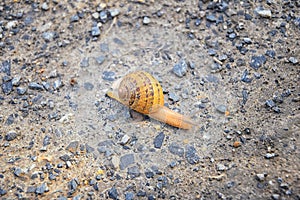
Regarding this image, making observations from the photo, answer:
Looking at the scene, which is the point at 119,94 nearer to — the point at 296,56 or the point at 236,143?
the point at 236,143

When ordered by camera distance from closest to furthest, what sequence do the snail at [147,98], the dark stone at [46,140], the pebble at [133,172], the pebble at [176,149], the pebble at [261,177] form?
the pebble at [261,177], the pebble at [133,172], the pebble at [176,149], the dark stone at [46,140], the snail at [147,98]

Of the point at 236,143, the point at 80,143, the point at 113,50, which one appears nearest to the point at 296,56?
the point at 236,143

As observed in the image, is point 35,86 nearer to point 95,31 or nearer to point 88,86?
point 88,86

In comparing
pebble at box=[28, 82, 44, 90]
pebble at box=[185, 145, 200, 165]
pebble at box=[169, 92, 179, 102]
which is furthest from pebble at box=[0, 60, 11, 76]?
pebble at box=[185, 145, 200, 165]

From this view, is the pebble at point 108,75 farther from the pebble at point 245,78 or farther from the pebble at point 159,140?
the pebble at point 245,78

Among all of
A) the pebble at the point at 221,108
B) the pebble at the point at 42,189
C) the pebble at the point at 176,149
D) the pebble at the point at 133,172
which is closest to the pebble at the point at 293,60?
the pebble at the point at 221,108

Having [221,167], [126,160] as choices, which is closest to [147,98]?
[126,160]

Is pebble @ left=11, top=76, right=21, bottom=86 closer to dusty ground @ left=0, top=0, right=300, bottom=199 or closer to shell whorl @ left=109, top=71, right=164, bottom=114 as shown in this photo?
dusty ground @ left=0, top=0, right=300, bottom=199
